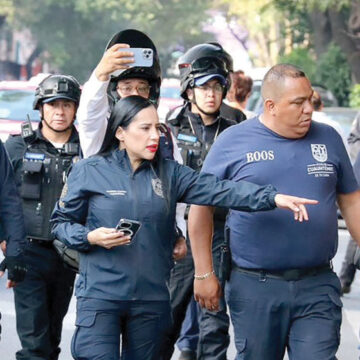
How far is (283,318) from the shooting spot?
6.09 meters

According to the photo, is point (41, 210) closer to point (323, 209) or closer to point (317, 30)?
point (323, 209)

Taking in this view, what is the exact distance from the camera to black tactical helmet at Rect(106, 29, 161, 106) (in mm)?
6742

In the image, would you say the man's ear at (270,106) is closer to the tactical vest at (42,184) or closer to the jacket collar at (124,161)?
the jacket collar at (124,161)

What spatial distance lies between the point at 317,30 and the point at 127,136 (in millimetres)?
30255

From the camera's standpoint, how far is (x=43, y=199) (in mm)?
7695

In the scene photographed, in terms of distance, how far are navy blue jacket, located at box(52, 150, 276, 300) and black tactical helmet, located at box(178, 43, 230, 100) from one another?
221cm

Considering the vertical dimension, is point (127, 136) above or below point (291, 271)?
above

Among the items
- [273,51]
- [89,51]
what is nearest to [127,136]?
[273,51]

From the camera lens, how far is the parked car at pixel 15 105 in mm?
17906

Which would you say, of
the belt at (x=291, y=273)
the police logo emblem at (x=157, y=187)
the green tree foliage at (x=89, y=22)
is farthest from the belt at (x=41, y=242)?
the green tree foliage at (x=89, y=22)

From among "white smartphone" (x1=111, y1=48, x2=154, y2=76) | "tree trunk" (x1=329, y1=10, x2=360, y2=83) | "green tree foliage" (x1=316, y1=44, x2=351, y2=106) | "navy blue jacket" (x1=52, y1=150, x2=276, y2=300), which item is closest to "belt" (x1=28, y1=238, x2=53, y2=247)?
"white smartphone" (x1=111, y1=48, x2=154, y2=76)

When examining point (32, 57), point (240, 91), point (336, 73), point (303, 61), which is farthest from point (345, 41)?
point (32, 57)

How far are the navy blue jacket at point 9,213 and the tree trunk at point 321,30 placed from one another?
28.6m

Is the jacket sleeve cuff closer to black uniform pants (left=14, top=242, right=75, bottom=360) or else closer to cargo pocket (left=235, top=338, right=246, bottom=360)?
cargo pocket (left=235, top=338, right=246, bottom=360)
